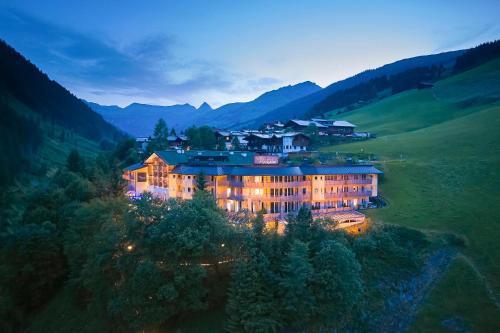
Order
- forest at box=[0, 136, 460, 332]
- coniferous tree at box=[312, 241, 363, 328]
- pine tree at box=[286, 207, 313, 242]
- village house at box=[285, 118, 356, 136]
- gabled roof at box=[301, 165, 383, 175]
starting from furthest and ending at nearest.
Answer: village house at box=[285, 118, 356, 136], gabled roof at box=[301, 165, 383, 175], pine tree at box=[286, 207, 313, 242], coniferous tree at box=[312, 241, 363, 328], forest at box=[0, 136, 460, 332]

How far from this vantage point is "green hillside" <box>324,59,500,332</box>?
133ft

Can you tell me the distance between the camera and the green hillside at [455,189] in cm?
4069

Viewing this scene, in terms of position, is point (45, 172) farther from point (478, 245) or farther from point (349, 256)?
point (478, 245)

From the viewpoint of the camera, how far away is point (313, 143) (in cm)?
10738

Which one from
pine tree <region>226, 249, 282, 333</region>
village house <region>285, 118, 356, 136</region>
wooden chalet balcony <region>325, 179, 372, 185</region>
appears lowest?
pine tree <region>226, 249, 282, 333</region>

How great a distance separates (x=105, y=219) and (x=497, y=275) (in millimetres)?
58565

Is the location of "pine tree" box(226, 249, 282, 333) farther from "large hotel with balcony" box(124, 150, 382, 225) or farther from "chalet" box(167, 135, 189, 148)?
"chalet" box(167, 135, 189, 148)

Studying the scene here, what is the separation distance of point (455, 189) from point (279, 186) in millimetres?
36203

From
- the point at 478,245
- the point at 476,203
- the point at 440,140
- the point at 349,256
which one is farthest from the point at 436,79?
the point at 349,256

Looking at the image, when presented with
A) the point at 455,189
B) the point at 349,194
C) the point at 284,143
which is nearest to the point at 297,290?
the point at 349,194

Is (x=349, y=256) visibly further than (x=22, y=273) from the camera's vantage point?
No

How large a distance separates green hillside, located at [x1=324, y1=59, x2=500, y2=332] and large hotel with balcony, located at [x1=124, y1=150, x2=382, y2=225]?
6.39 m

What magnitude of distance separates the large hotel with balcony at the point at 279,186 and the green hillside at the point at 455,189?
6.39 m

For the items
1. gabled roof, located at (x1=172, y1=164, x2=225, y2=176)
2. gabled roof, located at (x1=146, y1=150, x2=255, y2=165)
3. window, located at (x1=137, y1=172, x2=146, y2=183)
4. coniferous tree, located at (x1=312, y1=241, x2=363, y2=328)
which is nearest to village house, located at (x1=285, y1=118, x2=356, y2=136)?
gabled roof, located at (x1=146, y1=150, x2=255, y2=165)
